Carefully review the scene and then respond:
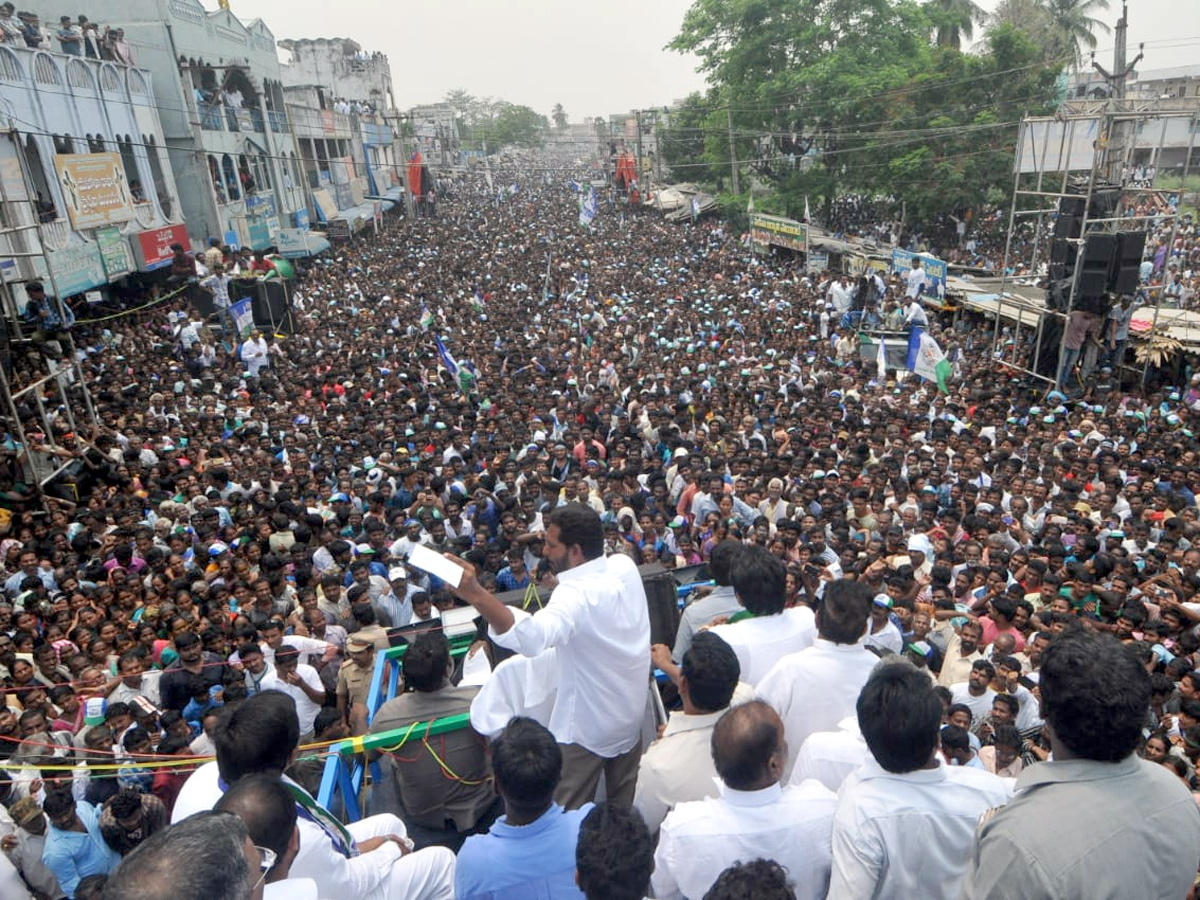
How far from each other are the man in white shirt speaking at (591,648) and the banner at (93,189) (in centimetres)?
1609

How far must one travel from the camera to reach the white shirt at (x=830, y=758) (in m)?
2.39

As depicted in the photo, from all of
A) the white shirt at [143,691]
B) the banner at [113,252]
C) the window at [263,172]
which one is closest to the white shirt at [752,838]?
the white shirt at [143,691]

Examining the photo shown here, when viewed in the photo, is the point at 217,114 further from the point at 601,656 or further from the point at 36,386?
the point at 601,656

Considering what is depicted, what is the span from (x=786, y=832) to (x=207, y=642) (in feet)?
14.2

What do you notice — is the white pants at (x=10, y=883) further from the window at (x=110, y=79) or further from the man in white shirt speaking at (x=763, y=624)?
the window at (x=110, y=79)

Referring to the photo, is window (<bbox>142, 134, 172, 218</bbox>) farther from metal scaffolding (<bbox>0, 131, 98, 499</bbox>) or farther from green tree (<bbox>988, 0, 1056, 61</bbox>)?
green tree (<bbox>988, 0, 1056, 61</bbox>)

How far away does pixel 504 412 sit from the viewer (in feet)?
34.2

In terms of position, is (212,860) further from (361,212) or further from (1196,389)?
(361,212)

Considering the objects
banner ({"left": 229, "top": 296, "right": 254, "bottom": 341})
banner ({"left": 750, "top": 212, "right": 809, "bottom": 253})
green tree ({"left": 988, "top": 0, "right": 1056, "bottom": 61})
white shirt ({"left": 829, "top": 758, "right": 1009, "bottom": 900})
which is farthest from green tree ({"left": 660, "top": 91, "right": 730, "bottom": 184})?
white shirt ({"left": 829, "top": 758, "right": 1009, "bottom": 900})

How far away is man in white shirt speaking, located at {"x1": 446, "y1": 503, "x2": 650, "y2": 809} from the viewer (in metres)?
2.60

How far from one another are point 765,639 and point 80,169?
1700 centimetres

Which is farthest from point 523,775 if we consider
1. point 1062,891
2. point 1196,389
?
point 1196,389

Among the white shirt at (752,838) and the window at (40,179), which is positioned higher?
the window at (40,179)

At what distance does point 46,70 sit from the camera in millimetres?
15109
